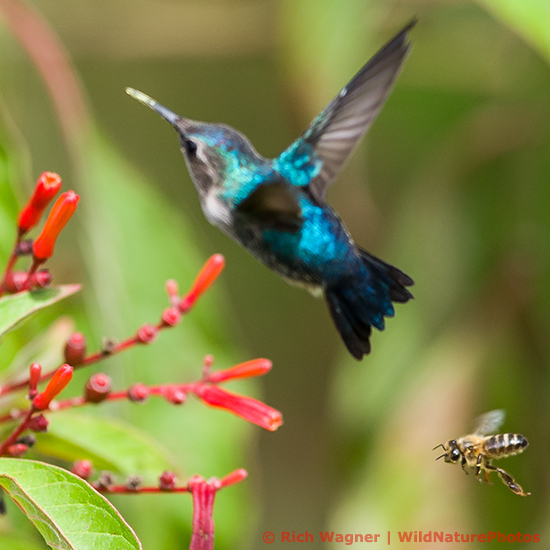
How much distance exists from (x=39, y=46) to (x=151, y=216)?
0.45m

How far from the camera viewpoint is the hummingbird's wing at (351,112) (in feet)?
3.43

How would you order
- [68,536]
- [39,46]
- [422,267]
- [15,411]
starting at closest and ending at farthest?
[68,536] < [15,411] < [39,46] < [422,267]

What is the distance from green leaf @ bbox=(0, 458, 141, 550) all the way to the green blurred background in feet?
1.40

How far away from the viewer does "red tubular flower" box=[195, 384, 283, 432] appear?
958 millimetres

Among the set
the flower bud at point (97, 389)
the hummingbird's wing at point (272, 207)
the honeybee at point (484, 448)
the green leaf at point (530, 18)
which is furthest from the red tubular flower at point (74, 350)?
the green leaf at point (530, 18)

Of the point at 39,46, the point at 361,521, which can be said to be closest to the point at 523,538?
the point at 361,521

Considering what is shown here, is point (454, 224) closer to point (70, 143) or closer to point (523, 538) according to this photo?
point (523, 538)

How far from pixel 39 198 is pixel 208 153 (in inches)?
8.1

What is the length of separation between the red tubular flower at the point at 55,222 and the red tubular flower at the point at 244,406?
10.0 inches

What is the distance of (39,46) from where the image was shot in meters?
1.63

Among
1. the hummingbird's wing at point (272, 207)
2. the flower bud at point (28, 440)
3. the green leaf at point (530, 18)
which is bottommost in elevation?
the flower bud at point (28, 440)

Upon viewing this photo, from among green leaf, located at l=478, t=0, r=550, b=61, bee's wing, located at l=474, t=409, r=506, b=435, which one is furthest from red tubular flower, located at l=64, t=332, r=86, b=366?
green leaf, located at l=478, t=0, r=550, b=61

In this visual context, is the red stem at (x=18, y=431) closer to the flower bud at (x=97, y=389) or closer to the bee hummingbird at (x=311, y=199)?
the flower bud at (x=97, y=389)

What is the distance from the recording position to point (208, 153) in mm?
984
